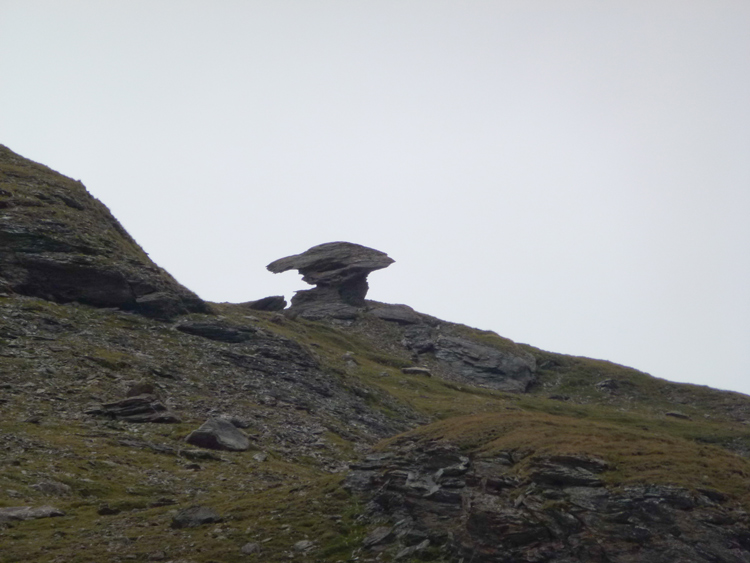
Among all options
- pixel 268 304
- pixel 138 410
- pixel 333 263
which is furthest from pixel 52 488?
pixel 333 263

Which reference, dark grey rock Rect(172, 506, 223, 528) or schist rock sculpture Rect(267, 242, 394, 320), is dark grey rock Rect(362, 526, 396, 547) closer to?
dark grey rock Rect(172, 506, 223, 528)

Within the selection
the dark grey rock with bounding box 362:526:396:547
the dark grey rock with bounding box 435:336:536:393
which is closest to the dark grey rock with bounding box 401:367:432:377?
the dark grey rock with bounding box 435:336:536:393

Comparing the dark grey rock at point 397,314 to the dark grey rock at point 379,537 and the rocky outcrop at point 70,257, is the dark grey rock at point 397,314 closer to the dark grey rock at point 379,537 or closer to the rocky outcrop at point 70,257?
the rocky outcrop at point 70,257

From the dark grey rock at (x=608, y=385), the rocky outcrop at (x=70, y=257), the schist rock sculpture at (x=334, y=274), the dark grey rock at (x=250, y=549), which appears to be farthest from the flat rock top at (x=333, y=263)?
the dark grey rock at (x=250, y=549)

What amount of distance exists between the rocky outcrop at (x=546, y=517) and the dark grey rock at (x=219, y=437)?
67.2 ft

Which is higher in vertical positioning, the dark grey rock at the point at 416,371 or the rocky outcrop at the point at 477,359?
the rocky outcrop at the point at 477,359

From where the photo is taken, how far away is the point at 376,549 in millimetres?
28906

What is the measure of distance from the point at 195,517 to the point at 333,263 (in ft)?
346

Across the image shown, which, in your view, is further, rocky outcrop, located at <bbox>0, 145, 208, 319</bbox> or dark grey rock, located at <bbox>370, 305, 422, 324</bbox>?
dark grey rock, located at <bbox>370, 305, 422, 324</bbox>

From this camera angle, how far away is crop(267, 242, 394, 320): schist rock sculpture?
133625mm

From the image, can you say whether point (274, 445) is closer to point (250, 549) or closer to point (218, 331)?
point (218, 331)

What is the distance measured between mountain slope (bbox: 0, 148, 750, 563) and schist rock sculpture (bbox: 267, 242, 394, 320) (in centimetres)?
2566

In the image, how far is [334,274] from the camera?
13600 cm

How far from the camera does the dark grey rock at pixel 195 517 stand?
32375mm
